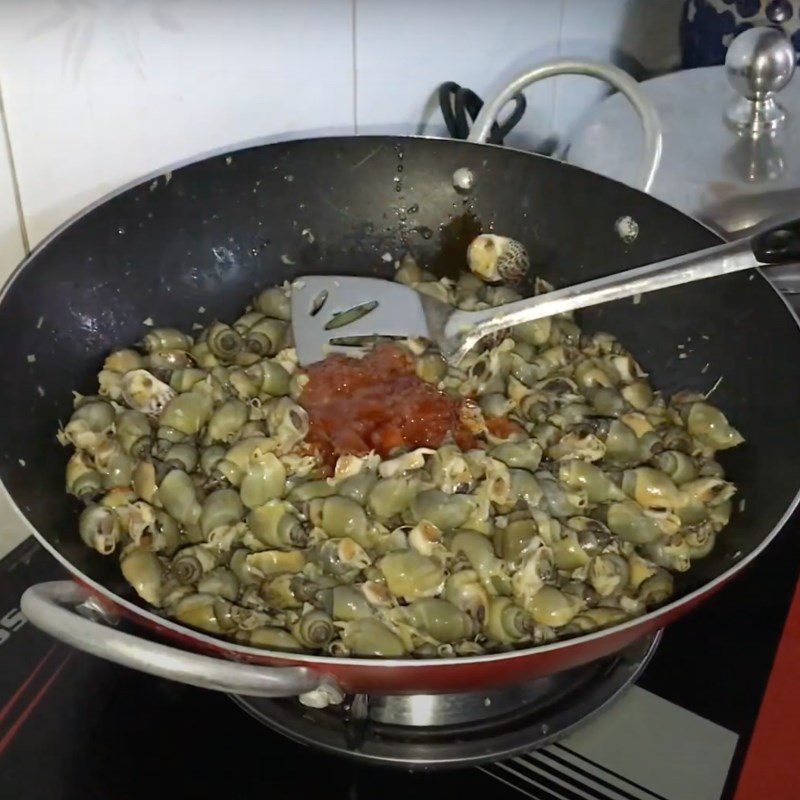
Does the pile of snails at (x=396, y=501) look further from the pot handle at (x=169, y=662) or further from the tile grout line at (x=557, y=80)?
the tile grout line at (x=557, y=80)

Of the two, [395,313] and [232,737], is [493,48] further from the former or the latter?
[232,737]

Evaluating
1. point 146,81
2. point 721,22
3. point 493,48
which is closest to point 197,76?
point 146,81

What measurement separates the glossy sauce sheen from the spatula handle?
7 cm

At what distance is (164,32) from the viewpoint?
76 centimetres

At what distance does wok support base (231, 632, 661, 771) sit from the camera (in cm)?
62

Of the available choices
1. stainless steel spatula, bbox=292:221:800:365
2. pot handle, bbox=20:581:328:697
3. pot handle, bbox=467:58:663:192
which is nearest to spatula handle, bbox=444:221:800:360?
stainless steel spatula, bbox=292:221:800:365

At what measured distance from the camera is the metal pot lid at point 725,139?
93 cm

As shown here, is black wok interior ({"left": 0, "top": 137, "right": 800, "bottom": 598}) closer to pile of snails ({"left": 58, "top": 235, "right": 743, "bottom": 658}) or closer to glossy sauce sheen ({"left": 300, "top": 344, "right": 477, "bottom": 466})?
pile of snails ({"left": 58, "top": 235, "right": 743, "bottom": 658})

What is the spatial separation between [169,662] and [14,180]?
424 mm

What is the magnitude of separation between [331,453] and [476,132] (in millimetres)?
346

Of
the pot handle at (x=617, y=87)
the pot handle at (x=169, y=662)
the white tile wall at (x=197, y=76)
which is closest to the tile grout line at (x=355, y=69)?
the white tile wall at (x=197, y=76)

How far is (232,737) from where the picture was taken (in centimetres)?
63

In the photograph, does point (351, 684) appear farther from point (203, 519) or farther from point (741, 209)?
point (741, 209)

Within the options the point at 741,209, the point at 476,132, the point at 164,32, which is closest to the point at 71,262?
the point at 164,32
